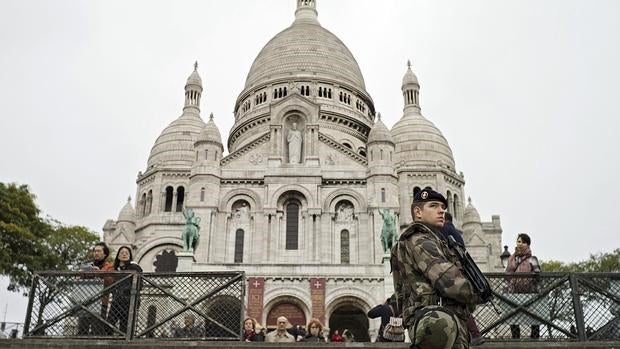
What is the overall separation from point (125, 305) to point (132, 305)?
0.19 m

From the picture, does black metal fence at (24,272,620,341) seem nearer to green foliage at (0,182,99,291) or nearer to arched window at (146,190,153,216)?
green foliage at (0,182,99,291)

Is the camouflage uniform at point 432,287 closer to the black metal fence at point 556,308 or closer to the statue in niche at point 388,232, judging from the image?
the black metal fence at point 556,308

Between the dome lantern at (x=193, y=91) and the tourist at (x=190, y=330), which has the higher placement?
the dome lantern at (x=193, y=91)

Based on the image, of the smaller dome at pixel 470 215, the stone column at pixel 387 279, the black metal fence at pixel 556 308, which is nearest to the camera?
the black metal fence at pixel 556 308

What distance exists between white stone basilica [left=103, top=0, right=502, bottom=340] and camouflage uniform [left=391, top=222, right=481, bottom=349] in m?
27.3

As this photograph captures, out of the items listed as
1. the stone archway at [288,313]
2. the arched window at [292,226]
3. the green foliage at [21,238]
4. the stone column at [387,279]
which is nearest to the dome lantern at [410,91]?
the arched window at [292,226]

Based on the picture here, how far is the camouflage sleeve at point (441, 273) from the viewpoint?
5170mm

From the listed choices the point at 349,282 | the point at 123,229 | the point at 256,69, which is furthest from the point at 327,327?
the point at 256,69

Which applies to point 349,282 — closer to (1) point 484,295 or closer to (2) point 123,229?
(2) point 123,229

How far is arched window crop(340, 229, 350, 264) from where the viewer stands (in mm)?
36562

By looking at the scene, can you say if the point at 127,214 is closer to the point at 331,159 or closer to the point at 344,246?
the point at 331,159

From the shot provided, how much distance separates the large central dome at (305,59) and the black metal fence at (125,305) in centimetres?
4497

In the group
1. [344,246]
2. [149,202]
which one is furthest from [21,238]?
[344,246]

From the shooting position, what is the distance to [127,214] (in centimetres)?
4791
